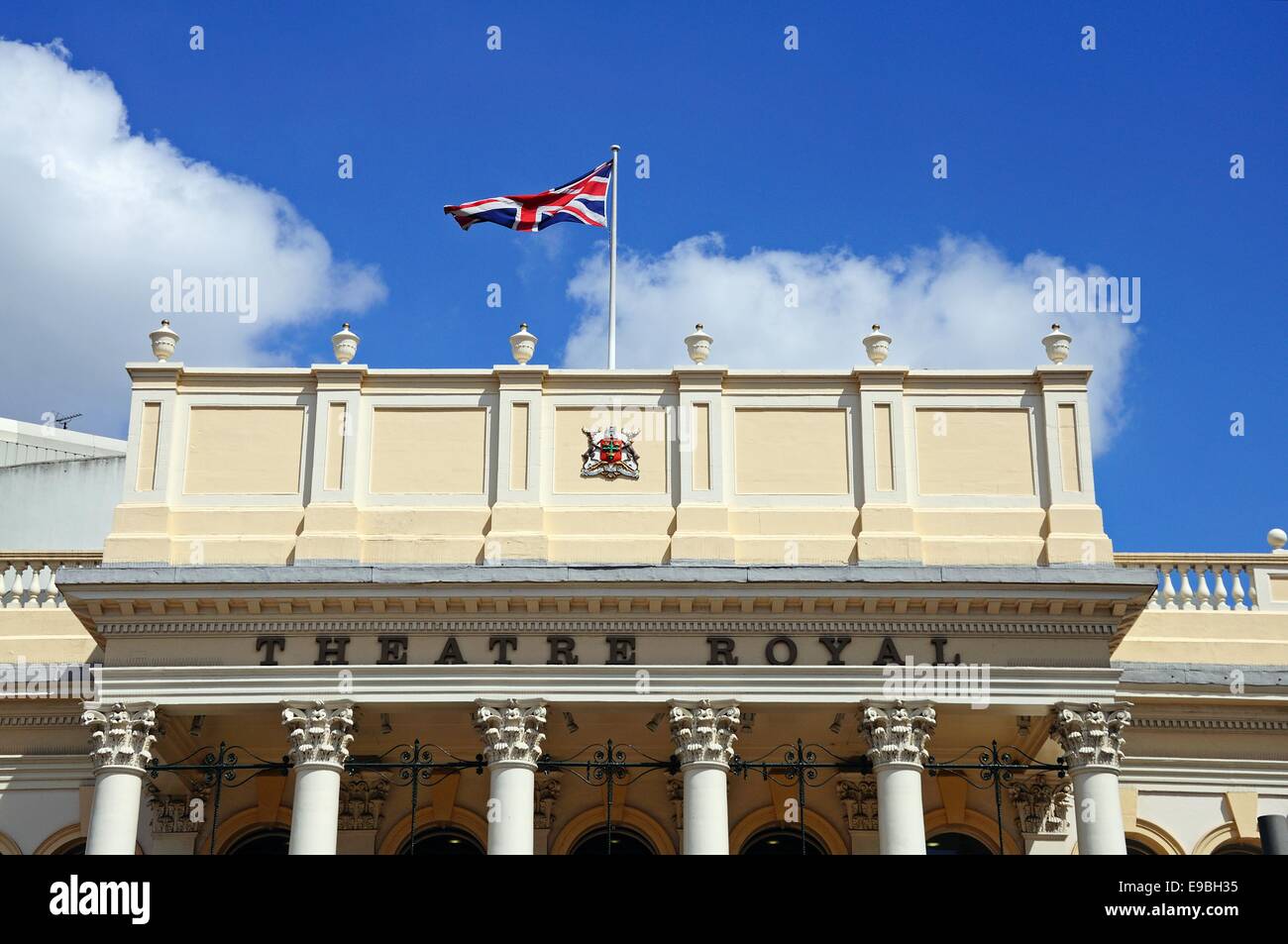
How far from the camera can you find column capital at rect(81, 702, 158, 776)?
30.2 meters

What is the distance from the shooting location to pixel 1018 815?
109 feet

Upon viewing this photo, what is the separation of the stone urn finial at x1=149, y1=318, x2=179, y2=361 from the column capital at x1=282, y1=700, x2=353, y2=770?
675cm

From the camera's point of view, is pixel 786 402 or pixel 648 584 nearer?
pixel 648 584

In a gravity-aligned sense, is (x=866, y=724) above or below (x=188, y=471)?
below

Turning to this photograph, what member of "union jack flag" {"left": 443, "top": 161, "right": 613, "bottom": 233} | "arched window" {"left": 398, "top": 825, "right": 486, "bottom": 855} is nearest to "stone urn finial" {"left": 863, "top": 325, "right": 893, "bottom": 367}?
"union jack flag" {"left": 443, "top": 161, "right": 613, "bottom": 233}

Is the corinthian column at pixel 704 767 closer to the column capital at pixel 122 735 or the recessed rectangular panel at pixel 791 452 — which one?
the recessed rectangular panel at pixel 791 452

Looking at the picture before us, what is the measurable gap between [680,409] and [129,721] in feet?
32.9

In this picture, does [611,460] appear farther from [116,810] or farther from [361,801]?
[116,810]

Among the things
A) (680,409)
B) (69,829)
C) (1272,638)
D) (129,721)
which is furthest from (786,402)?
(69,829)

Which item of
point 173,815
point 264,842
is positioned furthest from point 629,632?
point 173,815

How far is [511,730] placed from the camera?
30.3 meters
